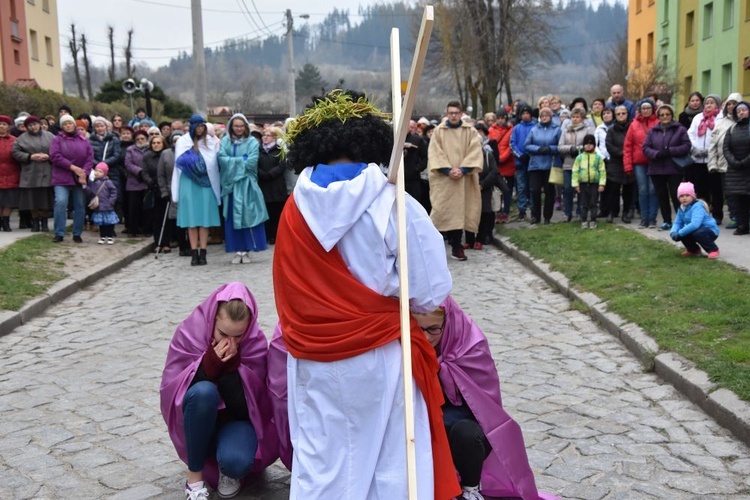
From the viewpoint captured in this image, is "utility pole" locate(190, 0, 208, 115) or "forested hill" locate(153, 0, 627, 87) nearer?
"utility pole" locate(190, 0, 208, 115)

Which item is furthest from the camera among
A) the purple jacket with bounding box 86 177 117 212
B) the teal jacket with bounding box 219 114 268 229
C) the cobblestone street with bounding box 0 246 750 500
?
the purple jacket with bounding box 86 177 117 212

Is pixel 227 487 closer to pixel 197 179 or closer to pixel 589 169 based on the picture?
pixel 197 179

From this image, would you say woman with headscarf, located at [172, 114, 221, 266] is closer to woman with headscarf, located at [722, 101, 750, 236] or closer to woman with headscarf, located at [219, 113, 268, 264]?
woman with headscarf, located at [219, 113, 268, 264]

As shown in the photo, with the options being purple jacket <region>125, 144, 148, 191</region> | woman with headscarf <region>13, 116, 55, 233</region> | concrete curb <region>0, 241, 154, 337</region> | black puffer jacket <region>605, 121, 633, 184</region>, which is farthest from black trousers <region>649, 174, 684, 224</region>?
woman with headscarf <region>13, 116, 55, 233</region>

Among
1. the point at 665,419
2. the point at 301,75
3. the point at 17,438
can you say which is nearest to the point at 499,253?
the point at 665,419

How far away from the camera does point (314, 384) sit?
11.3 ft

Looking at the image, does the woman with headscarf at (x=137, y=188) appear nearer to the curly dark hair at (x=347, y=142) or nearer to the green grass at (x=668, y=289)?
the green grass at (x=668, y=289)

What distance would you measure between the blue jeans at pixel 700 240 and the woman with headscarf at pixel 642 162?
3205mm

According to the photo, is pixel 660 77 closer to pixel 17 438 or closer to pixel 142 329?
pixel 142 329

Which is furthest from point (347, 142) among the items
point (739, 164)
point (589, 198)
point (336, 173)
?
point (589, 198)

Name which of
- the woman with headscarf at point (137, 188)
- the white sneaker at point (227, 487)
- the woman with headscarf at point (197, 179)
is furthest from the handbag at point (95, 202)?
the white sneaker at point (227, 487)

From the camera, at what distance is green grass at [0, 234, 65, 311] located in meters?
9.76

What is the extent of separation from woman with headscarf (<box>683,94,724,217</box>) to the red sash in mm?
10899

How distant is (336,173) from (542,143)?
481 inches
